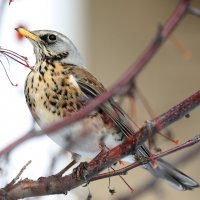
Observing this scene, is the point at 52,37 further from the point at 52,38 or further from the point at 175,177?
the point at 175,177

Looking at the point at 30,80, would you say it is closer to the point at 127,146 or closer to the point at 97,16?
the point at 127,146

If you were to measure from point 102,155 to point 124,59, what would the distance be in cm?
156

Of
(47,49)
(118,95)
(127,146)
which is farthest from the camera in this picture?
(47,49)

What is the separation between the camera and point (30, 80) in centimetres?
96

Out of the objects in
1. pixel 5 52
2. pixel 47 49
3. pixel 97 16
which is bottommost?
pixel 97 16

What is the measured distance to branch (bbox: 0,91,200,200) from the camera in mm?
419

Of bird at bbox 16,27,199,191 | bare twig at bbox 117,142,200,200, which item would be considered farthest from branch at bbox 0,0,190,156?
bird at bbox 16,27,199,191

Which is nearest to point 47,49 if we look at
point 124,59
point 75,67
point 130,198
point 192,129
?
point 75,67

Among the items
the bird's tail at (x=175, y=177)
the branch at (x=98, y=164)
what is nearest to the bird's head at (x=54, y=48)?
the bird's tail at (x=175, y=177)

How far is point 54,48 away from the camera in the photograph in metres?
1.01

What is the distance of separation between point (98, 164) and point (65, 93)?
381 millimetres

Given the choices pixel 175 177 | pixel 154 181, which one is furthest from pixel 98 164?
pixel 175 177

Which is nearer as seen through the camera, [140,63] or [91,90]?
[140,63]

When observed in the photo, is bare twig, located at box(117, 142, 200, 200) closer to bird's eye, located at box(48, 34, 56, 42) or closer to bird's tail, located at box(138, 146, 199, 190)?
bird's tail, located at box(138, 146, 199, 190)
